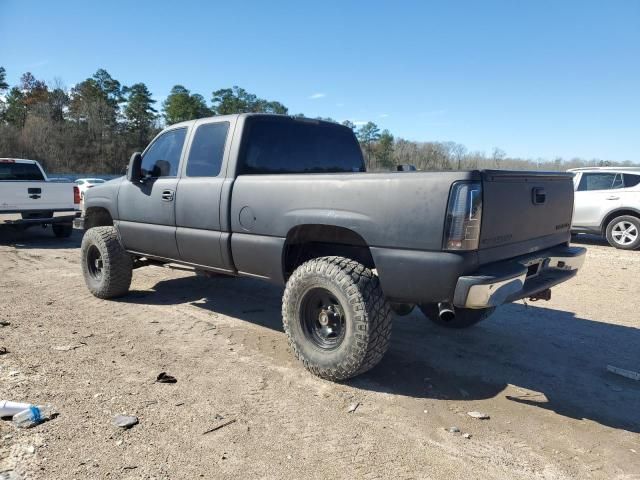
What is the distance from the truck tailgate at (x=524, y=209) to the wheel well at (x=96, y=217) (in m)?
→ 4.83

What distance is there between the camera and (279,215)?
3635 millimetres

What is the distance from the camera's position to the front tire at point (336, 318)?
3227 mm

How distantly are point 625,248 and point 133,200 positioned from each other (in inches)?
412

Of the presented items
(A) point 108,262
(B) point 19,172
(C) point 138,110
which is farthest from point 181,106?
(A) point 108,262

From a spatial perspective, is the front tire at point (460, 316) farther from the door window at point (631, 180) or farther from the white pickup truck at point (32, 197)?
the white pickup truck at point (32, 197)

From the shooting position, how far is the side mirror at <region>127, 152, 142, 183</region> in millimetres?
4988

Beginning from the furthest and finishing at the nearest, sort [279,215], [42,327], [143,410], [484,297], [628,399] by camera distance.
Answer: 1. [42,327]
2. [279,215]
3. [628,399]
4. [143,410]
5. [484,297]

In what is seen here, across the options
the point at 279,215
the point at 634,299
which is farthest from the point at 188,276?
the point at 634,299

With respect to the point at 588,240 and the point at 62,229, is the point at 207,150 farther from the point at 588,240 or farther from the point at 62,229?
the point at 588,240

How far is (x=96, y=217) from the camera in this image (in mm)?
6055

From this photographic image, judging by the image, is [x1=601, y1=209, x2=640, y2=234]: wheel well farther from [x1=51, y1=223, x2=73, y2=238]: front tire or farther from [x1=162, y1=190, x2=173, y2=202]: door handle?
[x1=51, y1=223, x2=73, y2=238]: front tire

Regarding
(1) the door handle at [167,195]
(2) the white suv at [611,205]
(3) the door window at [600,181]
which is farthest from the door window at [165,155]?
(3) the door window at [600,181]

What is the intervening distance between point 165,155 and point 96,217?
1.71 metres

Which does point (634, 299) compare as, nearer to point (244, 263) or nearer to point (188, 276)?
point (244, 263)
